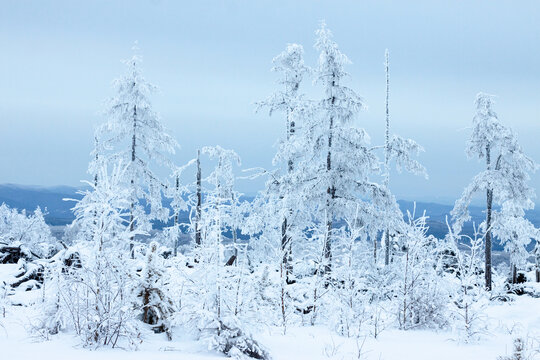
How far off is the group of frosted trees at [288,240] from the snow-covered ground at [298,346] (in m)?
0.26

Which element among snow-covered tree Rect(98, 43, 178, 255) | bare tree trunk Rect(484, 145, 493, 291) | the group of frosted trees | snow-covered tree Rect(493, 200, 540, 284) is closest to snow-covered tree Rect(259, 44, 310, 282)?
the group of frosted trees

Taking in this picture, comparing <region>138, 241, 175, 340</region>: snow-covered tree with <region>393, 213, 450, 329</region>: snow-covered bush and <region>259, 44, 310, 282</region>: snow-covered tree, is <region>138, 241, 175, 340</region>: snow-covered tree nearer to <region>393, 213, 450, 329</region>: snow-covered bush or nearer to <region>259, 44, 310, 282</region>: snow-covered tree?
<region>393, 213, 450, 329</region>: snow-covered bush

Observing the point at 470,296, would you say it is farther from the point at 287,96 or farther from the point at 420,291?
the point at 287,96

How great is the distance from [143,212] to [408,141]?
42.5ft

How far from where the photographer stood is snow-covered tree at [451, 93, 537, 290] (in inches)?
816

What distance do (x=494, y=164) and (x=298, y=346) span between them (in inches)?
698

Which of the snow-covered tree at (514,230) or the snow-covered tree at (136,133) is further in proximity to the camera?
the snow-covered tree at (514,230)

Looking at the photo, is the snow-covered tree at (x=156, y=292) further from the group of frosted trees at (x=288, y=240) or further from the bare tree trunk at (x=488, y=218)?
the bare tree trunk at (x=488, y=218)

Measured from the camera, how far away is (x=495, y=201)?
71.8 ft

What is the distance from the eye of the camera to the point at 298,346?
25.6ft

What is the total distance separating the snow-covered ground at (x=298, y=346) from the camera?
19.8 ft

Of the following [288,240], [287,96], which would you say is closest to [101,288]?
[288,240]

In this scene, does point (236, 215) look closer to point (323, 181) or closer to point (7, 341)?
point (323, 181)

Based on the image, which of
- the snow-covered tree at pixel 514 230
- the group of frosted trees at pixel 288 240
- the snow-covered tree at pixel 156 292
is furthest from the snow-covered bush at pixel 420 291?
the snow-covered tree at pixel 514 230
